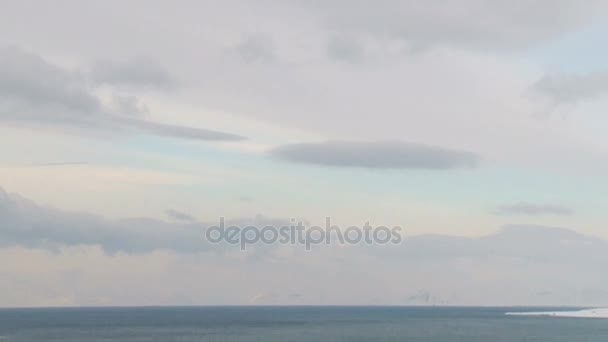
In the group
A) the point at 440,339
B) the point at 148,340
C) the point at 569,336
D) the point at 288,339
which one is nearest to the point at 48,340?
the point at 148,340

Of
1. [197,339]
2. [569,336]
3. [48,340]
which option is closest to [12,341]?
[48,340]

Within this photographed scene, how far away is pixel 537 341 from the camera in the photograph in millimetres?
171375

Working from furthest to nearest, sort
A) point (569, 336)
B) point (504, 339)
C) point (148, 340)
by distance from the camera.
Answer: point (569, 336), point (504, 339), point (148, 340)

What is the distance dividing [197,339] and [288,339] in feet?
61.4

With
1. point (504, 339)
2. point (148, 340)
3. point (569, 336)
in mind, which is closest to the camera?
point (148, 340)

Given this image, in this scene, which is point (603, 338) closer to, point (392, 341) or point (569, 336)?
point (569, 336)

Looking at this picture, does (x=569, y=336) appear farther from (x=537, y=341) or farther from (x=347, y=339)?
(x=347, y=339)

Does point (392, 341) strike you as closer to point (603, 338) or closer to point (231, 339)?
point (231, 339)

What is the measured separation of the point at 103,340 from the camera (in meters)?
166

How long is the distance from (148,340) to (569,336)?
10129 cm

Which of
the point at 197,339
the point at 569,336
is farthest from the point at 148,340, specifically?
the point at 569,336

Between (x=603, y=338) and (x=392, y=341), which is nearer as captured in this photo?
(x=392, y=341)

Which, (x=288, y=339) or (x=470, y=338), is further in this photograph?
(x=470, y=338)

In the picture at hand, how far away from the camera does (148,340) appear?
6344 inches
